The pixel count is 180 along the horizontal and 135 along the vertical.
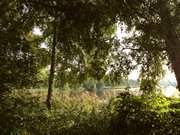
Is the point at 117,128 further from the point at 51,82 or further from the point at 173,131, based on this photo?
the point at 51,82

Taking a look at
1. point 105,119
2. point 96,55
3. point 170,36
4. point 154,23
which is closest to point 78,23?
point 96,55

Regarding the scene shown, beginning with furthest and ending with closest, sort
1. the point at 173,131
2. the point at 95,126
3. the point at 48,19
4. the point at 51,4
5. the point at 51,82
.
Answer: the point at 51,82
the point at 48,19
the point at 51,4
the point at 95,126
the point at 173,131

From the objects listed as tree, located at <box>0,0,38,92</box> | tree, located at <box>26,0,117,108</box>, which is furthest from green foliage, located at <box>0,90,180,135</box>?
tree, located at <box>26,0,117,108</box>

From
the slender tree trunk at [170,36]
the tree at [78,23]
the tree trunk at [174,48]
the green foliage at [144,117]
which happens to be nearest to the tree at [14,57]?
the tree at [78,23]

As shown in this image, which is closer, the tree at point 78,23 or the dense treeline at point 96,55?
the dense treeline at point 96,55

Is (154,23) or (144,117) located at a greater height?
(154,23)

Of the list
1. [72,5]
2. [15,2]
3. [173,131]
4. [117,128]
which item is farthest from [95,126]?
[15,2]

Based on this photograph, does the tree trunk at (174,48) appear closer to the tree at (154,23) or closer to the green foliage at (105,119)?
the tree at (154,23)

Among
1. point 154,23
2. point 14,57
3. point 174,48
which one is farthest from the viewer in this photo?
point 174,48

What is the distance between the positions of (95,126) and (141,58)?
2470 millimetres

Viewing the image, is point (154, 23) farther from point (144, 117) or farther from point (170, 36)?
point (144, 117)

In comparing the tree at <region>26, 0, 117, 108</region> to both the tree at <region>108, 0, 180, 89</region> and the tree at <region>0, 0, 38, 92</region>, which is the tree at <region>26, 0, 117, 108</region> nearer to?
the tree at <region>108, 0, 180, 89</region>

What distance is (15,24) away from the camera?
841 centimetres

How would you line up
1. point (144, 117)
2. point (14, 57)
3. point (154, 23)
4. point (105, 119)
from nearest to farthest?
point (144, 117), point (14, 57), point (105, 119), point (154, 23)
